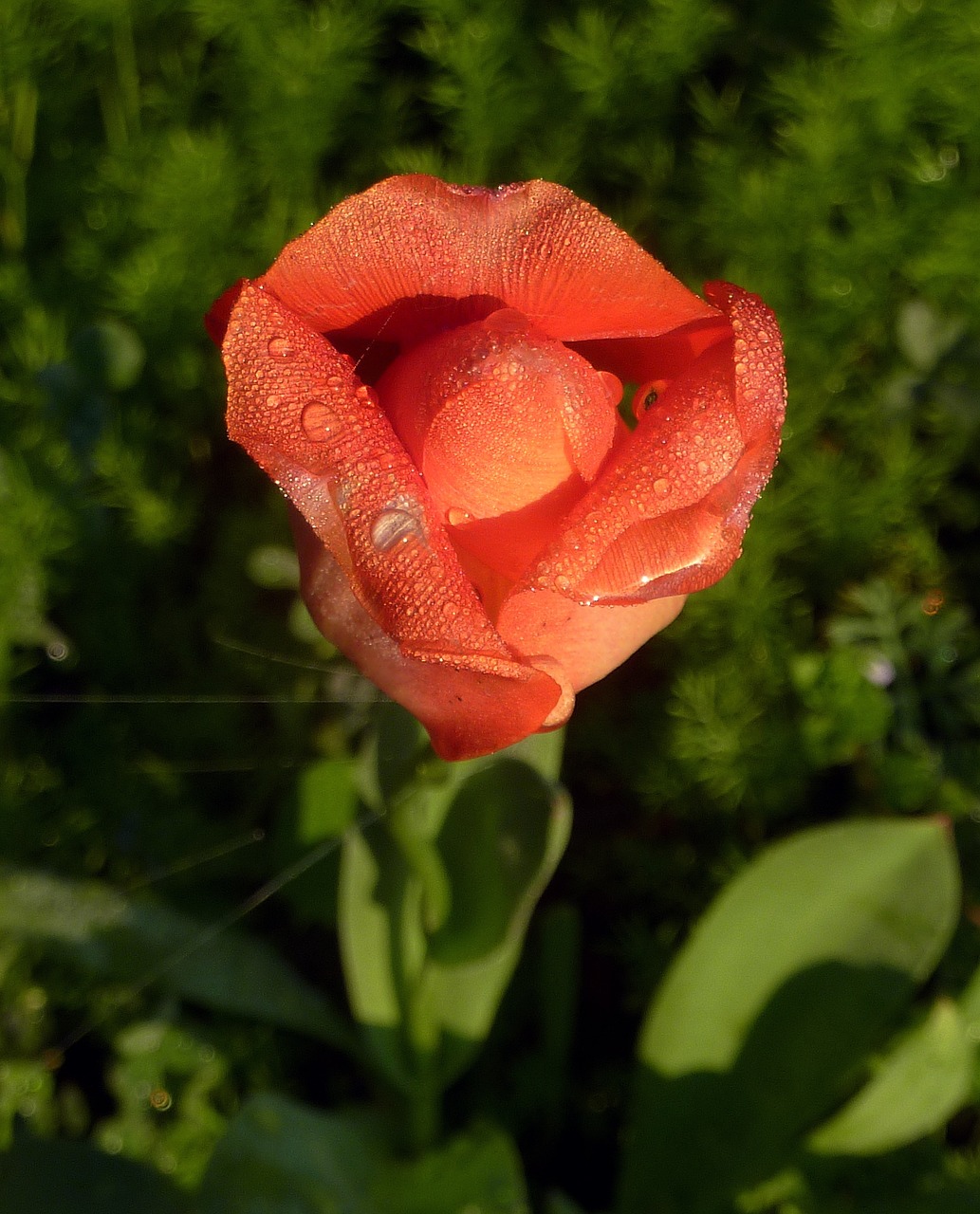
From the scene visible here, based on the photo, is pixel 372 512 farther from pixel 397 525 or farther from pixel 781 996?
pixel 781 996

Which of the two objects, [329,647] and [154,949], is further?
[329,647]

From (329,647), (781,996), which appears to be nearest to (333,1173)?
(781,996)

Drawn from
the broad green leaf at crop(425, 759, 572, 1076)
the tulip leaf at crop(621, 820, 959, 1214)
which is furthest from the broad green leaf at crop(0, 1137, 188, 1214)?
the tulip leaf at crop(621, 820, 959, 1214)

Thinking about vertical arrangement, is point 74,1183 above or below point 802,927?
below

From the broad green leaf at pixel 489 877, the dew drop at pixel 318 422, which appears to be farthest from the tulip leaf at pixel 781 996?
the dew drop at pixel 318 422

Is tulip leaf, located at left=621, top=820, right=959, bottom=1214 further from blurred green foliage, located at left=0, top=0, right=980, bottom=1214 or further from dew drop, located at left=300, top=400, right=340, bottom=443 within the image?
dew drop, located at left=300, top=400, right=340, bottom=443

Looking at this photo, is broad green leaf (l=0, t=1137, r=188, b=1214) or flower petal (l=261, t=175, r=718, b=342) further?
broad green leaf (l=0, t=1137, r=188, b=1214)

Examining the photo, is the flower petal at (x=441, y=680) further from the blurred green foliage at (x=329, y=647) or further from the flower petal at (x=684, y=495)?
the blurred green foliage at (x=329, y=647)

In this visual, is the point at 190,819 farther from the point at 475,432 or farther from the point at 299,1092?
the point at 475,432
